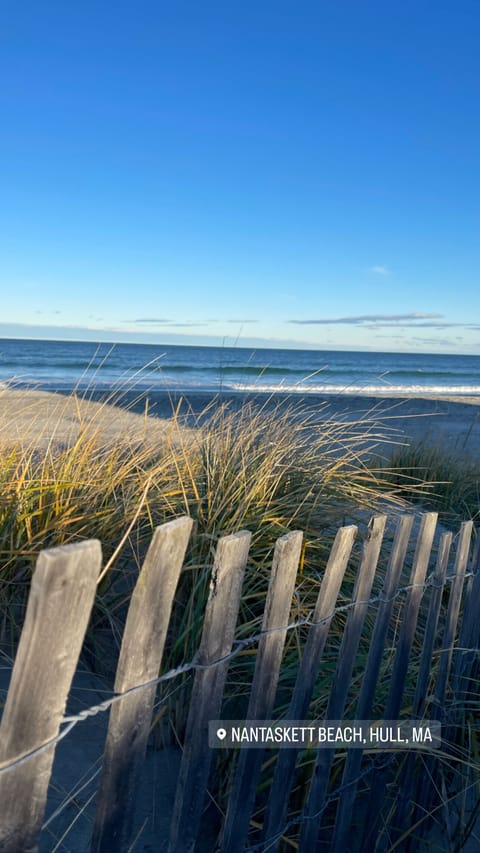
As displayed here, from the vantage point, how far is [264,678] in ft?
5.63

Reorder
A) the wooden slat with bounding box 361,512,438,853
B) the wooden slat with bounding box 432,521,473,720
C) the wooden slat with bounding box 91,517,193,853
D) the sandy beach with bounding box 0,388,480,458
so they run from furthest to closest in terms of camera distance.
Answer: the sandy beach with bounding box 0,388,480,458 < the wooden slat with bounding box 432,521,473,720 < the wooden slat with bounding box 361,512,438,853 < the wooden slat with bounding box 91,517,193,853

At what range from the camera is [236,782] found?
171 cm

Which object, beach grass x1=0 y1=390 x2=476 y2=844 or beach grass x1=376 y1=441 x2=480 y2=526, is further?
beach grass x1=376 y1=441 x2=480 y2=526

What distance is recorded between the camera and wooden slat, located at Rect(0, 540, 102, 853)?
989mm

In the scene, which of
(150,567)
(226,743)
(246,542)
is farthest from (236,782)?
(150,567)

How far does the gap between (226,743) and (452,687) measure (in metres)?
1.06

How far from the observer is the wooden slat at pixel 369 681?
6.72ft

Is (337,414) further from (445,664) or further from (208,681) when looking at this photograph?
(208,681)

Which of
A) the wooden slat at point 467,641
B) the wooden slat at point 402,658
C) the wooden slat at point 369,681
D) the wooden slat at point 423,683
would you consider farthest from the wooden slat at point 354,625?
the wooden slat at point 467,641

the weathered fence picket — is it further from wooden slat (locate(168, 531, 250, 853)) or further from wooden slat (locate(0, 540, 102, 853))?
wooden slat (locate(0, 540, 102, 853))

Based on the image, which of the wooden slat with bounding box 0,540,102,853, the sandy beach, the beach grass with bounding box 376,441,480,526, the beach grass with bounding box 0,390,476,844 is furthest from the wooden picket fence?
the sandy beach

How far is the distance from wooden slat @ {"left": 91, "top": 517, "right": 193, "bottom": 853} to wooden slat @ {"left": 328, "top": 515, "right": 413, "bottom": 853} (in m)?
0.91

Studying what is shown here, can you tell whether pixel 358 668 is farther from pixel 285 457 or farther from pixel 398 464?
pixel 398 464

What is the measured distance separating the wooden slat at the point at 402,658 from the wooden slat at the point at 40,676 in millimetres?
1460
